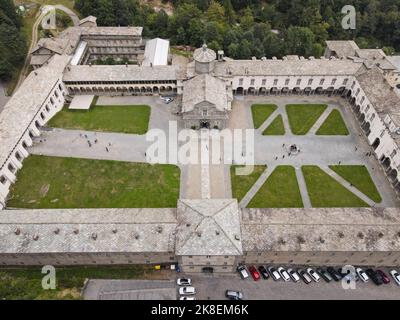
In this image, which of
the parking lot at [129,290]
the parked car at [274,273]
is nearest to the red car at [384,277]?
the parked car at [274,273]

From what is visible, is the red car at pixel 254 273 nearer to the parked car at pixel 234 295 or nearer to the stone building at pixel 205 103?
A: the parked car at pixel 234 295

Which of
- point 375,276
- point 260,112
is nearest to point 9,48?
point 260,112

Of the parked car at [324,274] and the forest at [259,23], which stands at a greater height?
the forest at [259,23]

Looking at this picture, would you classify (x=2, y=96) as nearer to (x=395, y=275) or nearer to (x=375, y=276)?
(x=375, y=276)

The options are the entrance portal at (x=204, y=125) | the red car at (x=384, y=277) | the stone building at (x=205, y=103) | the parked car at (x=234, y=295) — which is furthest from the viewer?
the entrance portal at (x=204, y=125)

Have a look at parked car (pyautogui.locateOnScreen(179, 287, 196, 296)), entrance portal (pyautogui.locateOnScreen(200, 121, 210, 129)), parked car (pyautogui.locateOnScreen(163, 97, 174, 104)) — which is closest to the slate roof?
parked car (pyautogui.locateOnScreen(179, 287, 196, 296))

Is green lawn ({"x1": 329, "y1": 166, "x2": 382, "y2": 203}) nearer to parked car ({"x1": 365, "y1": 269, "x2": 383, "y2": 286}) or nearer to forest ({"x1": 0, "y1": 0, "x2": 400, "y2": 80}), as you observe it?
parked car ({"x1": 365, "y1": 269, "x2": 383, "y2": 286})

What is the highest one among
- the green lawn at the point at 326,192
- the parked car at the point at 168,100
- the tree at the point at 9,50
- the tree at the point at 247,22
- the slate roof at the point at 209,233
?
the tree at the point at 247,22

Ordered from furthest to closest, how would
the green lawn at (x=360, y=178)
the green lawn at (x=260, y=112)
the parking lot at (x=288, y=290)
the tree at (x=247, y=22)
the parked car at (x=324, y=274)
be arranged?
the tree at (x=247, y=22) < the green lawn at (x=260, y=112) < the green lawn at (x=360, y=178) < the parked car at (x=324, y=274) < the parking lot at (x=288, y=290)
